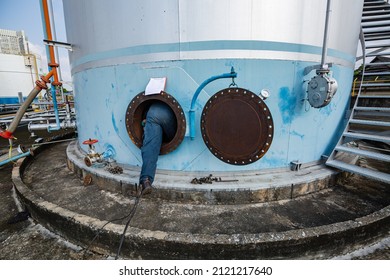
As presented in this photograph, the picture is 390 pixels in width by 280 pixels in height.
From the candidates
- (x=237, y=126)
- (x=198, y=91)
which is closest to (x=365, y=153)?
(x=237, y=126)

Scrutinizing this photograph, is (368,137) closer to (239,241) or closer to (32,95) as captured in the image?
(239,241)

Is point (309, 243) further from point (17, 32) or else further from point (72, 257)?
point (17, 32)

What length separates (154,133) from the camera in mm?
3598

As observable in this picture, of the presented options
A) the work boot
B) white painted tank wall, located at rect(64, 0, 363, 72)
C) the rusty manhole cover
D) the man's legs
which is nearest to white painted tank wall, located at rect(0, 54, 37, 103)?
white painted tank wall, located at rect(64, 0, 363, 72)

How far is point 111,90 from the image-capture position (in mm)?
4188

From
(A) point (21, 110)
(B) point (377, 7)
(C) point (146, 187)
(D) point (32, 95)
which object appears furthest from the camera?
(B) point (377, 7)

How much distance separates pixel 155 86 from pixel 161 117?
1.74 feet

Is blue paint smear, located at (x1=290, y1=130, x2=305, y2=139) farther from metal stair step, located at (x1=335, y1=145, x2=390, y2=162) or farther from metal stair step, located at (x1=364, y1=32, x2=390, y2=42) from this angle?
metal stair step, located at (x1=364, y1=32, x2=390, y2=42)

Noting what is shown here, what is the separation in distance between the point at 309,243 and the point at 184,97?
276cm

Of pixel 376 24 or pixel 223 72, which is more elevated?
pixel 376 24

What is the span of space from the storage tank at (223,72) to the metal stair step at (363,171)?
1.48ft

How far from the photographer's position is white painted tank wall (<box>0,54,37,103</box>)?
108 ft

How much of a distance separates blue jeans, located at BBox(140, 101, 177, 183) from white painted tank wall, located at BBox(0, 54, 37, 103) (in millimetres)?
38847

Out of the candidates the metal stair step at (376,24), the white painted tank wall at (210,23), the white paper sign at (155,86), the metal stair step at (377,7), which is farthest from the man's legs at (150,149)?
the metal stair step at (377,7)
